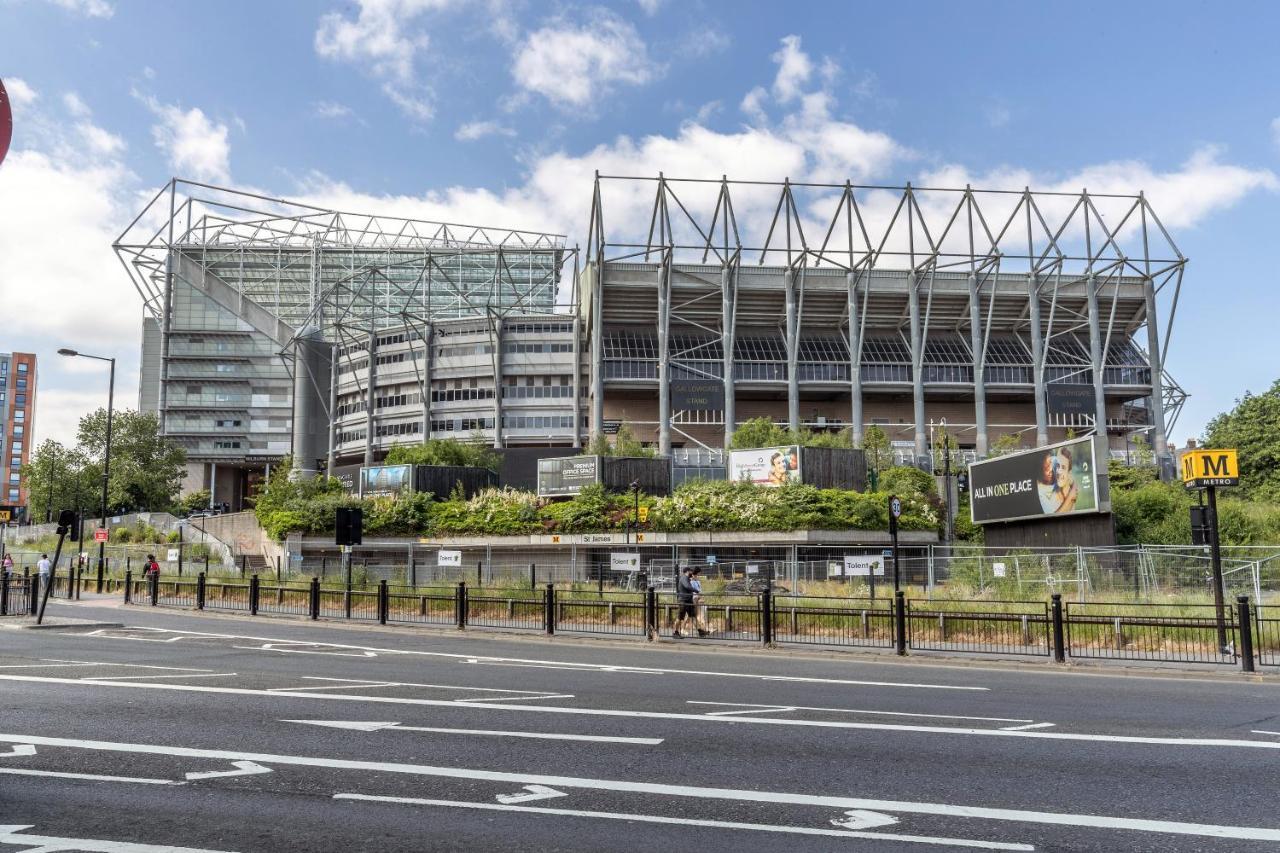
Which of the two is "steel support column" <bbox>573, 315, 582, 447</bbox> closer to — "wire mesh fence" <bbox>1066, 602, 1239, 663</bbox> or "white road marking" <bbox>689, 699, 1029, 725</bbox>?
"wire mesh fence" <bbox>1066, 602, 1239, 663</bbox>

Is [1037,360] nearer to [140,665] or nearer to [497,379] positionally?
[497,379]

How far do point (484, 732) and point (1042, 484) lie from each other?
28.3 m

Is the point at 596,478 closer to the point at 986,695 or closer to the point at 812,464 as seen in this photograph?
the point at 812,464

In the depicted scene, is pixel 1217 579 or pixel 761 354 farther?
pixel 761 354

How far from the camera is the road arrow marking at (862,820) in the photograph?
618 cm

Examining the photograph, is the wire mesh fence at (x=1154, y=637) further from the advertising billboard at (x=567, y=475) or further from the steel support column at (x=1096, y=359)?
the steel support column at (x=1096, y=359)

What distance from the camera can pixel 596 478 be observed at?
164 feet

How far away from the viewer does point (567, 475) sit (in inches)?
1999

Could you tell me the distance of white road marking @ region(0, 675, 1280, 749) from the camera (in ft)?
30.2

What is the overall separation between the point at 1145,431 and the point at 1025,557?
215ft

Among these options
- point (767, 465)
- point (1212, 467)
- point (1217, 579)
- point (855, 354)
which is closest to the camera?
point (1217, 579)

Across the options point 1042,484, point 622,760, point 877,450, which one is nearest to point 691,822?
point 622,760

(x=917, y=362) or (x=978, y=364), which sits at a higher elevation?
(x=917, y=362)

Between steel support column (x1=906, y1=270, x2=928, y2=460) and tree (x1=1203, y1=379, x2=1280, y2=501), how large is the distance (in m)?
20.6
